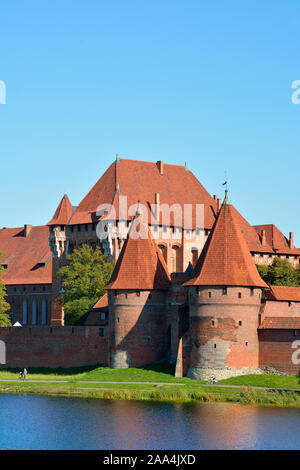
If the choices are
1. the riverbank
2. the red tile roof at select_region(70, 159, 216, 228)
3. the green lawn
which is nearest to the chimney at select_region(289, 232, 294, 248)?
the red tile roof at select_region(70, 159, 216, 228)

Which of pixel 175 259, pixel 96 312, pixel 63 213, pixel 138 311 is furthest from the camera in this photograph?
pixel 63 213

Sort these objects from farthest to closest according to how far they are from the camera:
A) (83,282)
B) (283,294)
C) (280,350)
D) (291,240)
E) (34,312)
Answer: (291,240)
(34,312)
(83,282)
(283,294)
(280,350)

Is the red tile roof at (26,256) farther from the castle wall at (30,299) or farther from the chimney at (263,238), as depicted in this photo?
the chimney at (263,238)

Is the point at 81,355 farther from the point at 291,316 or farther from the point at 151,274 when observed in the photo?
Result: the point at 291,316

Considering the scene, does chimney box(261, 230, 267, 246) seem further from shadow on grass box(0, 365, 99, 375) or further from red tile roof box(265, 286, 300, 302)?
shadow on grass box(0, 365, 99, 375)

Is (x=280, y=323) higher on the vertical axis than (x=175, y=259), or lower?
lower

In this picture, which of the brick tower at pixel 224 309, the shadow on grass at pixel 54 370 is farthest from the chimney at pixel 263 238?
the brick tower at pixel 224 309

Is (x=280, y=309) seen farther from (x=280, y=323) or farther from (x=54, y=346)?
(x=54, y=346)

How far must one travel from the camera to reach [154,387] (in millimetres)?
61969

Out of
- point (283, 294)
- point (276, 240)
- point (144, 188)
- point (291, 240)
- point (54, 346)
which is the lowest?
point (54, 346)

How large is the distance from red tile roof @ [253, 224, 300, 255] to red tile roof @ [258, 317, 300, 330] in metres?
39.1

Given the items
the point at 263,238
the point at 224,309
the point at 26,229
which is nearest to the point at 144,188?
the point at 263,238

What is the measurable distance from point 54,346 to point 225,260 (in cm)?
1600

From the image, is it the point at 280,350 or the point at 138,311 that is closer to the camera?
the point at 280,350
